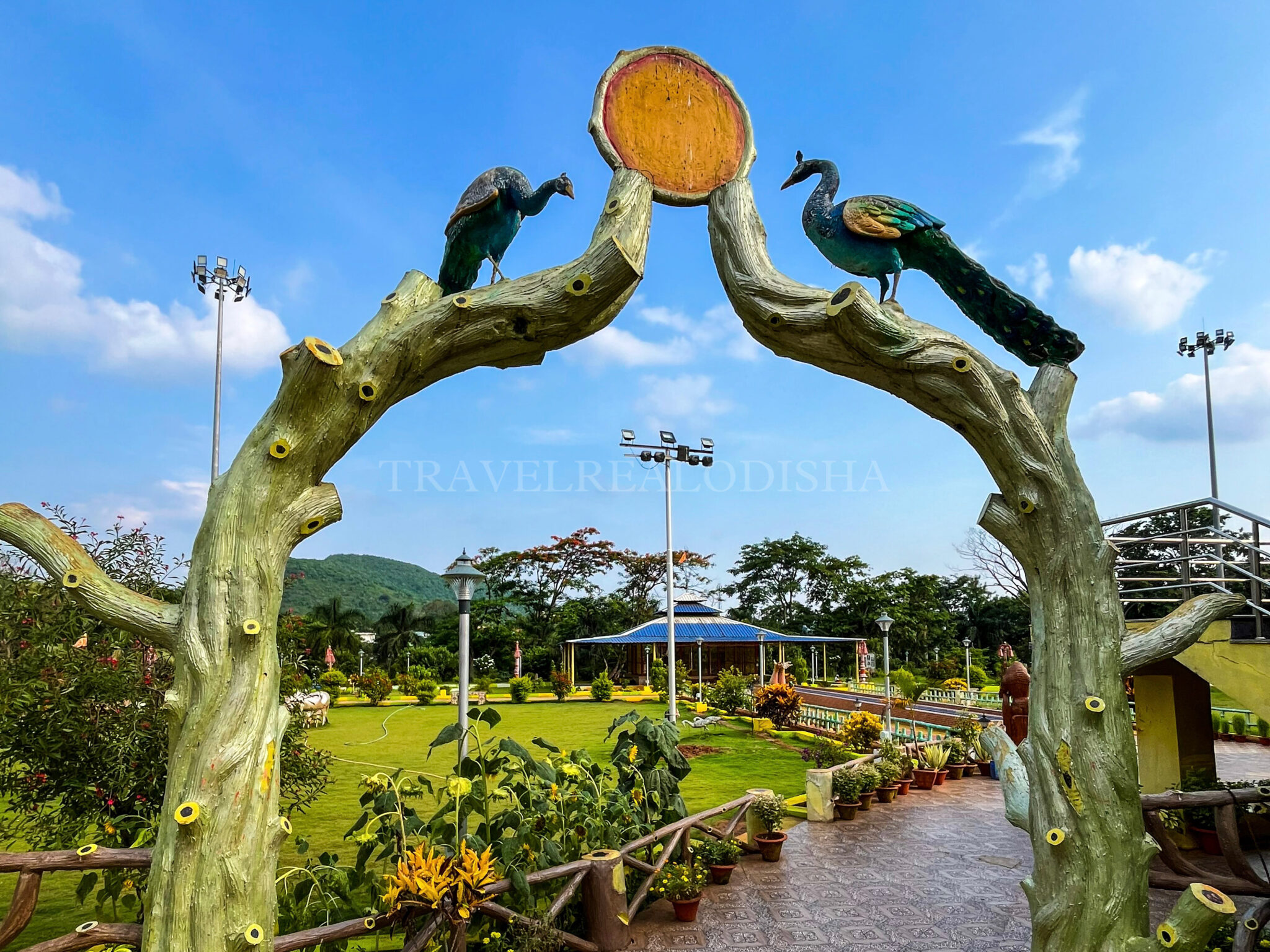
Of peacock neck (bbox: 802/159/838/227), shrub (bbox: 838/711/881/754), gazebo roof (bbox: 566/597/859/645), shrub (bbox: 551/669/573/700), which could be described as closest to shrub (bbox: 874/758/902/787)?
shrub (bbox: 838/711/881/754)

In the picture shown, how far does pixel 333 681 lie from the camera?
2250cm

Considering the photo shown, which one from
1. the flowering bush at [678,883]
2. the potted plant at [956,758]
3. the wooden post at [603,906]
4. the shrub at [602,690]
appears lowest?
the shrub at [602,690]

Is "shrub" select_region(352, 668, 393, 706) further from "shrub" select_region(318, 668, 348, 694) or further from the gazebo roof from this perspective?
the gazebo roof

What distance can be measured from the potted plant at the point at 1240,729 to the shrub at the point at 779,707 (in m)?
8.35

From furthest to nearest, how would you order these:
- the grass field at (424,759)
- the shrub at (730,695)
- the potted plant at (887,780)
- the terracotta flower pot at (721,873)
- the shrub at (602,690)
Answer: the shrub at (602,690), the shrub at (730,695), the potted plant at (887,780), the terracotta flower pot at (721,873), the grass field at (424,759)

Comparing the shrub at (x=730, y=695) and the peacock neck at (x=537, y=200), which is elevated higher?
the peacock neck at (x=537, y=200)

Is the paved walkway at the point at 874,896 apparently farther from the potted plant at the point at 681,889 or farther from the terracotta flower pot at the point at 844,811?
the terracotta flower pot at the point at 844,811

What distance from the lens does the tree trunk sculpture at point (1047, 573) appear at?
2.79m

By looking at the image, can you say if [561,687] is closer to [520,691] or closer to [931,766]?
[520,691]

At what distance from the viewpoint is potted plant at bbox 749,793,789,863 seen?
21.8ft

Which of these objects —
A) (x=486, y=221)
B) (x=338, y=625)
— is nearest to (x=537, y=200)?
(x=486, y=221)

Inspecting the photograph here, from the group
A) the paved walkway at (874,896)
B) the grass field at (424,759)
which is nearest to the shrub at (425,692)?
the grass field at (424,759)

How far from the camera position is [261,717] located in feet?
8.73

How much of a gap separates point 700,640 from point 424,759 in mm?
13151
